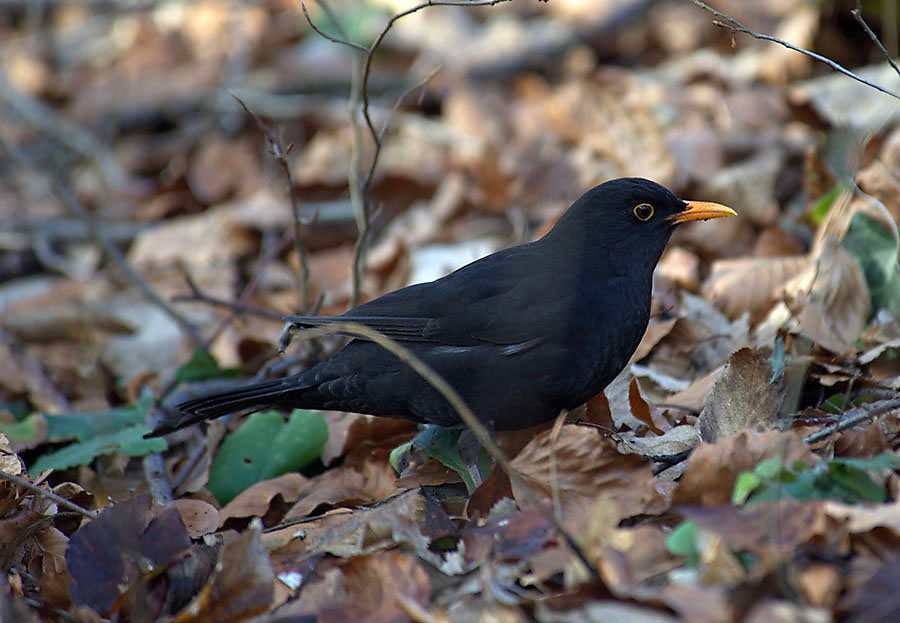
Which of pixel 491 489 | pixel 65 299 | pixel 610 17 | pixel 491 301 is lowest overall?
pixel 65 299

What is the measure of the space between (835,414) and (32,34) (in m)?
9.19

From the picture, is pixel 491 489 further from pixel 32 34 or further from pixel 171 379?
pixel 32 34

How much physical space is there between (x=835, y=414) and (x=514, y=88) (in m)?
5.09

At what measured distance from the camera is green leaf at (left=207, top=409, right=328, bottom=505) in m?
3.79

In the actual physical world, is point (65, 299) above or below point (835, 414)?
below

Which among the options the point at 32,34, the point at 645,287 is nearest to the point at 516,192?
the point at 645,287

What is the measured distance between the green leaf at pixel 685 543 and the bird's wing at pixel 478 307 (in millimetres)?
1188

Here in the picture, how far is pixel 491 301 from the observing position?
11.5 ft

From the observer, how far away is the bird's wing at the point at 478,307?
3387mm

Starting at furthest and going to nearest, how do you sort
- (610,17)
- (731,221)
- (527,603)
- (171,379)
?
(610,17) < (731,221) < (171,379) < (527,603)

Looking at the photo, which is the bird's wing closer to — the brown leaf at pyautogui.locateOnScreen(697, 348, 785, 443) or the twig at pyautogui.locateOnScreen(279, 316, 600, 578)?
the twig at pyautogui.locateOnScreen(279, 316, 600, 578)

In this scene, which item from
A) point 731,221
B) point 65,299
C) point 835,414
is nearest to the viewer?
point 835,414

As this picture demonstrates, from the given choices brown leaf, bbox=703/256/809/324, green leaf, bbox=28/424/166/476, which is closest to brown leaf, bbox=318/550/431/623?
green leaf, bbox=28/424/166/476

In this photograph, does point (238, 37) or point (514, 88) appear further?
point (238, 37)
